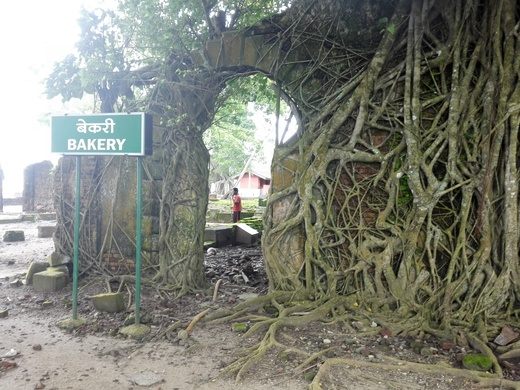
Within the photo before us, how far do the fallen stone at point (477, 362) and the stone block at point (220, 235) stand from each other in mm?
6801

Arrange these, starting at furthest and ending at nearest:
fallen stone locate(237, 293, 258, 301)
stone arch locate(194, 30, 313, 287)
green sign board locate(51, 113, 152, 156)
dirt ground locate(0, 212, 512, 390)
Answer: fallen stone locate(237, 293, 258, 301) → stone arch locate(194, 30, 313, 287) → green sign board locate(51, 113, 152, 156) → dirt ground locate(0, 212, 512, 390)

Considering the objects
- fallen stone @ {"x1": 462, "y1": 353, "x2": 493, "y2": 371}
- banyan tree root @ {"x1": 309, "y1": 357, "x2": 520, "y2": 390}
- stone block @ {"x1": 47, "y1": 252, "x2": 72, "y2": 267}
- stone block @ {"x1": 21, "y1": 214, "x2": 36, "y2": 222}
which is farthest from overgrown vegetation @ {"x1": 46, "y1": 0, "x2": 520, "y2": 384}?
stone block @ {"x1": 21, "y1": 214, "x2": 36, "y2": 222}

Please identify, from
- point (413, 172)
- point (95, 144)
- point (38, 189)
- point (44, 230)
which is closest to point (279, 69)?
point (413, 172)

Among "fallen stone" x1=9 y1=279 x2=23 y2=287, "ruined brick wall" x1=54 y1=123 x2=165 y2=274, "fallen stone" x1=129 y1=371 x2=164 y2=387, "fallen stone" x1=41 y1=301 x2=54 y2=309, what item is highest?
"ruined brick wall" x1=54 y1=123 x2=165 y2=274

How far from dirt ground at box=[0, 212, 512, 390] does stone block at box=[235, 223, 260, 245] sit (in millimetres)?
4827

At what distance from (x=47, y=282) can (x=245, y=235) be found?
17.0 feet

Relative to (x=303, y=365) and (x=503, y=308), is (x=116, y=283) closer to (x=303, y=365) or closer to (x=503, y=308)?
(x=303, y=365)

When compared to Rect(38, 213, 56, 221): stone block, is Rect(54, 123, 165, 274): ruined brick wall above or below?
above

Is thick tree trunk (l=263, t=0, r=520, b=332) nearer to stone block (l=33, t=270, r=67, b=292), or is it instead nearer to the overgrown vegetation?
the overgrown vegetation

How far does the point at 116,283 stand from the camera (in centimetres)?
607

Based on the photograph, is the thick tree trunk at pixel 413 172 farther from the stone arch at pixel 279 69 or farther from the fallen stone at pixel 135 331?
the fallen stone at pixel 135 331

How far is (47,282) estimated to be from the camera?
19.4 ft

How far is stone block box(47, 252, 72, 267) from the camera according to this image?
6318mm

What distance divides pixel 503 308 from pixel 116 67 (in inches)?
217
